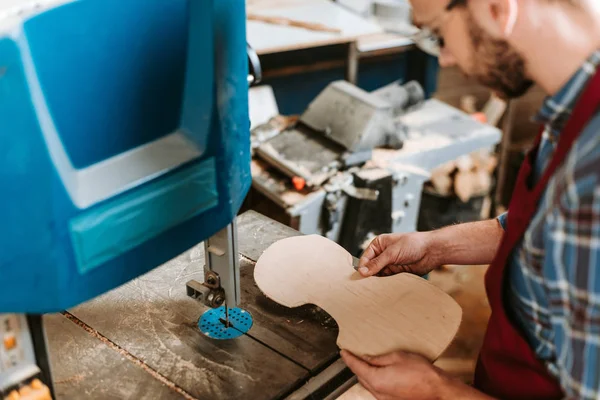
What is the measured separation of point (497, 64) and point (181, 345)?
784mm

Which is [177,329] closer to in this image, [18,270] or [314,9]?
[18,270]

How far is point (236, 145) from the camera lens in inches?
41.3

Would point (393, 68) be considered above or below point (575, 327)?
below

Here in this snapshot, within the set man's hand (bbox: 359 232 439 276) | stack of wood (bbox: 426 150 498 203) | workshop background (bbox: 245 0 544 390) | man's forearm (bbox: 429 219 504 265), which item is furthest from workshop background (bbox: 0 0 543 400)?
stack of wood (bbox: 426 150 498 203)

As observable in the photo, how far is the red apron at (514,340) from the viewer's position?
3.29 feet

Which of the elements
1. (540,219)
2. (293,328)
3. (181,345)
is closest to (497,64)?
(540,219)

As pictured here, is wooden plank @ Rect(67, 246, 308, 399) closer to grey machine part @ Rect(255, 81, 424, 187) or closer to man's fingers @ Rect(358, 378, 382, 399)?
man's fingers @ Rect(358, 378, 382, 399)

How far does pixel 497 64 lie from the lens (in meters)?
0.95

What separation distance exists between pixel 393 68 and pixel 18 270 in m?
2.77

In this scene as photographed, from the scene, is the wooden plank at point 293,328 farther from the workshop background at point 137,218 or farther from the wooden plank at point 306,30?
the wooden plank at point 306,30

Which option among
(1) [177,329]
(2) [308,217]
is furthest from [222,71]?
(2) [308,217]

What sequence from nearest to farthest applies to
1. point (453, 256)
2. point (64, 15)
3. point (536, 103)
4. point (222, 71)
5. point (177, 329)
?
point (64, 15), point (222, 71), point (177, 329), point (453, 256), point (536, 103)

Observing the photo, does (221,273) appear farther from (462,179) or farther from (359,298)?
(462,179)

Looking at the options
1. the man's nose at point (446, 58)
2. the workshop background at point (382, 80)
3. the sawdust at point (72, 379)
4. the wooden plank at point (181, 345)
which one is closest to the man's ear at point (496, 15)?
the man's nose at point (446, 58)
